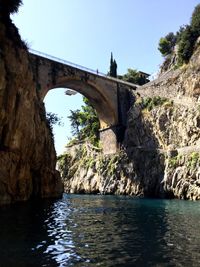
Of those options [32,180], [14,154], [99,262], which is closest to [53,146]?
[32,180]

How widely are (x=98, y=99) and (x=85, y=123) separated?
20.8m

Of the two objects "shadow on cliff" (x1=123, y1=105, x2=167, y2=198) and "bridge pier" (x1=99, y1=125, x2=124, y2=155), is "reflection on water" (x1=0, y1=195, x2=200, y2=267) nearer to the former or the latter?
"shadow on cliff" (x1=123, y1=105, x2=167, y2=198)

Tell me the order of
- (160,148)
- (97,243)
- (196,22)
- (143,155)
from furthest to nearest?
(196,22) → (143,155) → (160,148) → (97,243)

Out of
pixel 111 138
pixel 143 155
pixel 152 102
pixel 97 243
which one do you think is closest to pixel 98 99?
pixel 111 138

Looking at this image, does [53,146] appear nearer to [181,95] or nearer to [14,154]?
[14,154]

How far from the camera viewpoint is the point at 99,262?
912 cm

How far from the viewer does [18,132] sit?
28.0 metres

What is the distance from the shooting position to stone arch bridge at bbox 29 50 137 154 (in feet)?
158

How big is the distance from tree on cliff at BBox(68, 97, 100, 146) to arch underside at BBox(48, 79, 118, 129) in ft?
31.0

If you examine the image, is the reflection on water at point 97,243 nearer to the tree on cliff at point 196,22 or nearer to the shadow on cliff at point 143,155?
the shadow on cliff at point 143,155

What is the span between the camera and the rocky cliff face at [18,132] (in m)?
26.1

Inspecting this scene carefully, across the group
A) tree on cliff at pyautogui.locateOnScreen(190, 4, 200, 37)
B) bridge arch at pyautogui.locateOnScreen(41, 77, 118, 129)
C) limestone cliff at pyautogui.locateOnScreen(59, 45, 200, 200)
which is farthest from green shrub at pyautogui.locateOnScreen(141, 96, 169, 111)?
tree on cliff at pyautogui.locateOnScreen(190, 4, 200, 37)

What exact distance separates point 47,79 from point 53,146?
45.0 feet

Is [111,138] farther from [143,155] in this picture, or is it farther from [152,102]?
[143,155]
